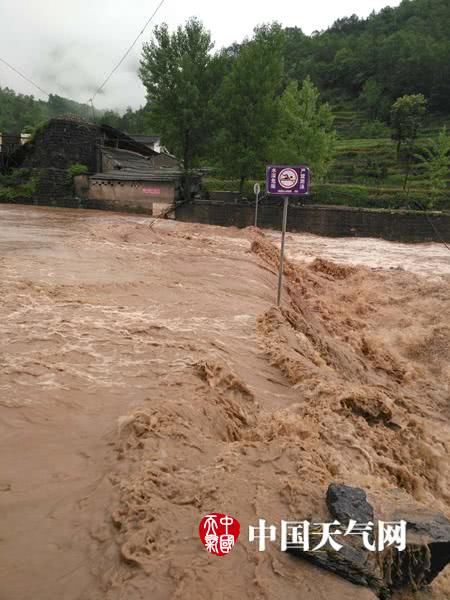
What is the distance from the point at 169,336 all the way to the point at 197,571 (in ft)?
11.6

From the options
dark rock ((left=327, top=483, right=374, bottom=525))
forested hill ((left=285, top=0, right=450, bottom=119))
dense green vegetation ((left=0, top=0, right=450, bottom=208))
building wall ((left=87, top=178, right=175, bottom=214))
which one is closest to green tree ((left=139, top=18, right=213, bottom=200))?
dense green vegetation ((left=0, top=0, right=450, bottom=208))

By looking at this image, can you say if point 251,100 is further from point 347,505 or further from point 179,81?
point 347,505

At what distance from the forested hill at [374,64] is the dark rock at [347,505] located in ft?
136

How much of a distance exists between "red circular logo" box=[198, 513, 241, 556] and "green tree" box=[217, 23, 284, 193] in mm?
22111

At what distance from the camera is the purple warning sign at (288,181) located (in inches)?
255

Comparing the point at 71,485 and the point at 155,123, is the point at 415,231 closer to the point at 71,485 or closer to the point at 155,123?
the point at 155,123

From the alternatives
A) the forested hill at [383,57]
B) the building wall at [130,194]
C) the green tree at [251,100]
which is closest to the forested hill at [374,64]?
the forested hill at [383,57]

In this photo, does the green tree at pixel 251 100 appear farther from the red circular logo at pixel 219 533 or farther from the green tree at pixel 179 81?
the red circular logo at pixel 219 533

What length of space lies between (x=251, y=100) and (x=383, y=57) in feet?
179

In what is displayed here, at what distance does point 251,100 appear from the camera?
22.6 meters

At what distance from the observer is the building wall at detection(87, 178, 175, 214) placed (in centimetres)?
2392

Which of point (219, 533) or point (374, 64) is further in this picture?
point (374, 64)

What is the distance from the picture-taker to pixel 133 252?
1180 cm

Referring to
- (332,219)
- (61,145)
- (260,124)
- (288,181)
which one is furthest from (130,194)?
(288,181)
